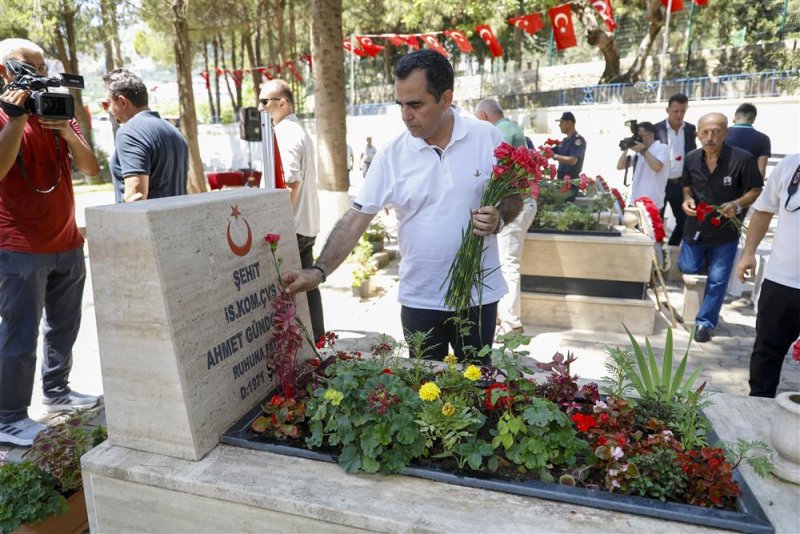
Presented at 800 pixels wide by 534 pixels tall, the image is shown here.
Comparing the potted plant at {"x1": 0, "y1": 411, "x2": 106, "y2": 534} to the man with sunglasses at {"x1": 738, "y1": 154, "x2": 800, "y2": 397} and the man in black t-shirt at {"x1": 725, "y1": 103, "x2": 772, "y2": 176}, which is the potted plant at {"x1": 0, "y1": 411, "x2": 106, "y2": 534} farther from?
the man in black t-shirt at {"x1": 725, "y1": 103, "x2": 772, "y2": 176}

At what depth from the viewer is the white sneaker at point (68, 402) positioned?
380 centimetres

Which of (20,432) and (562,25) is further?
(562,25)

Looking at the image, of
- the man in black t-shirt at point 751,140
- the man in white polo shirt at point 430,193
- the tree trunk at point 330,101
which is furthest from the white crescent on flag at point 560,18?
the man in white polo shirt at point 430,193

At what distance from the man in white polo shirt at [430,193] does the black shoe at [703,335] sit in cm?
330

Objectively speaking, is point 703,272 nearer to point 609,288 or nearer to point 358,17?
point 609,288

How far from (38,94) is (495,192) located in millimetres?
2387

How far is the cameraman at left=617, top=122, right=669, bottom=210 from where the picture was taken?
6.46 metres

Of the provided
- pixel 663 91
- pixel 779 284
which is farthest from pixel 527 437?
pixel 663 91

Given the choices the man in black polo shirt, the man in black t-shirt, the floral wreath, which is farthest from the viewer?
the man in black t-shirt

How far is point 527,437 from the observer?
1.75 meters

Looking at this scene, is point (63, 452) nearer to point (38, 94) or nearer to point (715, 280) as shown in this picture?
point (38, 94)

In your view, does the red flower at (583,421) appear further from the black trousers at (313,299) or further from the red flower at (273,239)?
the black trousers at (313,299)

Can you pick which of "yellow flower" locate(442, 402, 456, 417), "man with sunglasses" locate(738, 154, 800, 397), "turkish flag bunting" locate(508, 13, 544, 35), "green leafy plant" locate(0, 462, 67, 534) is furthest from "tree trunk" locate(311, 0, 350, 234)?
"turkish flag bunting" locate(508, 13, 544, 35)

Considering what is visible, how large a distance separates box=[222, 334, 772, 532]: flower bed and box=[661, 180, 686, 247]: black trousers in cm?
567
